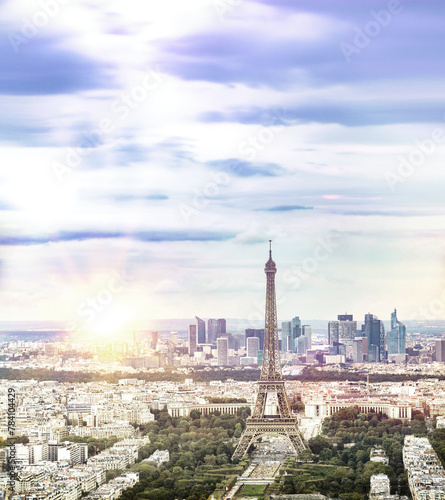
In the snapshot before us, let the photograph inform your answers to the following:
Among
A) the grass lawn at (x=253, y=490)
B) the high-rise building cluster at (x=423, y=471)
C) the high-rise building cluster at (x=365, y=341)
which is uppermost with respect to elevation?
the high-rise building cluster at (x=365, y=341)

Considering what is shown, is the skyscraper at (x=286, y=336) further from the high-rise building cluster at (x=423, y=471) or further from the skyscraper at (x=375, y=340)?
the high-rise building cluster at (x=423, y=471)

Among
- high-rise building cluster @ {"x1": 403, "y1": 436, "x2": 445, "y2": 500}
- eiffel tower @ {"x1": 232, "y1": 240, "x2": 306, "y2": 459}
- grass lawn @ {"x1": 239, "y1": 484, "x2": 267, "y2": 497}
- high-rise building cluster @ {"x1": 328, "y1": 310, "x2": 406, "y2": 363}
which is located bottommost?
grass lawn @ {"x1": 239, "y1": 484, "x2": 267, "y2": 497}

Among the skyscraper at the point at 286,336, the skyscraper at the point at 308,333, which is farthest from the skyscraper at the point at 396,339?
the skyscraper at the point at 286,336

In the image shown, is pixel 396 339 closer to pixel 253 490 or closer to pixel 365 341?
pixel 365 341

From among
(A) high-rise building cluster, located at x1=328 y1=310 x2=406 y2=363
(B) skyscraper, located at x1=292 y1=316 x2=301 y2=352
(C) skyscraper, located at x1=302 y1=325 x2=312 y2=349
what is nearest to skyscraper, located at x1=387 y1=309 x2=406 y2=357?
(A) high-rise building cluster, located at x1=328 y1=310 x2=406 y2=363

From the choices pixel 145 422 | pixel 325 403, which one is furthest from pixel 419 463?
pixel 325 403

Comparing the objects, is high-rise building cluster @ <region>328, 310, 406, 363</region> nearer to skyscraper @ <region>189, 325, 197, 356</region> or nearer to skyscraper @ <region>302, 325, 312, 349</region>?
skyscraper @ <region>302, 325, 312, 349</region>
